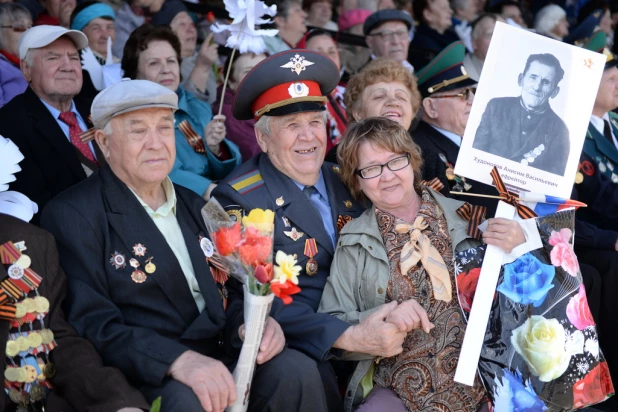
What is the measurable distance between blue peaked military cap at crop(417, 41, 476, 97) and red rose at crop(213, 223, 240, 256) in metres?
2.33

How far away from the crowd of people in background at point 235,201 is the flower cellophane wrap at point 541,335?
144 millimetres

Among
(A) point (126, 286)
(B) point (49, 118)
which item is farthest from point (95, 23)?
(A) point (126, 286)

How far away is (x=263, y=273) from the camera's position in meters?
2.85

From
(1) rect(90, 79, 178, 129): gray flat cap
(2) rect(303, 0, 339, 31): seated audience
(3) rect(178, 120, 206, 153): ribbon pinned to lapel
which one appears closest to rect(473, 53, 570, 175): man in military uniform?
(1) rect(90, 79, 178, 129): gray flat cap

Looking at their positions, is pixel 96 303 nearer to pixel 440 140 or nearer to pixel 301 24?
pixel 440 140

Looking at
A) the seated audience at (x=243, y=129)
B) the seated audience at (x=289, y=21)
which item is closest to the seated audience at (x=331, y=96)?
the seated audience at (x=289, y=21)

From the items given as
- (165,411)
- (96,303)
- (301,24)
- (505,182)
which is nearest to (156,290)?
(96,303)

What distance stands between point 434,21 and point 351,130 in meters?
5.12

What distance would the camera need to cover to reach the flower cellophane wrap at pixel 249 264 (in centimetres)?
286

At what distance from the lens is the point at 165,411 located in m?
2.92

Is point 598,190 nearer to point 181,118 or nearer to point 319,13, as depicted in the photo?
point 181,118

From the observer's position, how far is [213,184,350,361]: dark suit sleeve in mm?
3389

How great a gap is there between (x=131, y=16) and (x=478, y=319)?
4454 millimetres

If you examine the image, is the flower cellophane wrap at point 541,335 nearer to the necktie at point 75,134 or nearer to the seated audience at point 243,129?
the necktie at point 75,134
